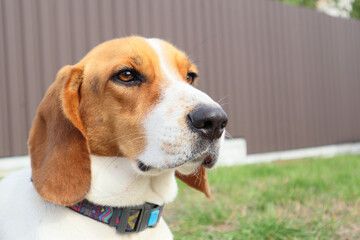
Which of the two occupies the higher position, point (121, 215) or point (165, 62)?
point (165, 62)

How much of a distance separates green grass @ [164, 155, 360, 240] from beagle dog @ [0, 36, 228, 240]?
635 millimetres

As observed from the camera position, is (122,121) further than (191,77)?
No

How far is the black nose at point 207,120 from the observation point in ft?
5.82

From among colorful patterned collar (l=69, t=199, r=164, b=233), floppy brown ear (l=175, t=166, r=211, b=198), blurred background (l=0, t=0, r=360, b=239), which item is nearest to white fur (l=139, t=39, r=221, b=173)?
colorful patterned collar (l=69, t=199, r=164, b=233)

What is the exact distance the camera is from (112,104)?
6.92ft

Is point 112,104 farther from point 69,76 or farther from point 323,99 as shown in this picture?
point 323,99

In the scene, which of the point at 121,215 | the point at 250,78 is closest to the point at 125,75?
the point at 121,215

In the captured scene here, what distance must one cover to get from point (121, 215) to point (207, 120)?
687 millimetres

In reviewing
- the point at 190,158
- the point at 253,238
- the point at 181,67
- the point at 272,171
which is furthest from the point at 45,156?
the point at 272,171

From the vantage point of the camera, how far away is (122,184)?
2.05 meters

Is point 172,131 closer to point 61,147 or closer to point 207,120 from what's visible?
point 207,120

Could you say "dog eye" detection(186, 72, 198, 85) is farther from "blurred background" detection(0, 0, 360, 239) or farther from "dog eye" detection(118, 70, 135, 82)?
"blurred background" detection(0, 0, 360, 239)

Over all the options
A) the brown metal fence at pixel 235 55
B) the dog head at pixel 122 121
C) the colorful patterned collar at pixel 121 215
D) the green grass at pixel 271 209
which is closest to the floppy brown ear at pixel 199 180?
the green grass at pixel 271 209

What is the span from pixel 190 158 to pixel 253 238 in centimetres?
138
